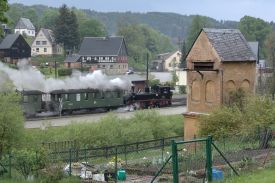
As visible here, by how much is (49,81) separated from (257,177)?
129 feet

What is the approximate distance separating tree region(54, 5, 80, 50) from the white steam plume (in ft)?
220

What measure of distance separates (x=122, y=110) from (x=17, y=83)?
1200cm

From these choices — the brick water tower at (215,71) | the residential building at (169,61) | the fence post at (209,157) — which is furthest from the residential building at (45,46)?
the fence post at (209,157)

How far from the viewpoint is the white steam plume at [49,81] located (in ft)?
169

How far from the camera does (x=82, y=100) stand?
176 feet

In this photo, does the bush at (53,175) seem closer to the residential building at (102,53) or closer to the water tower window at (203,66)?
the water tower window at (203,66)

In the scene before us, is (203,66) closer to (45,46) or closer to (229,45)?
(229,45)

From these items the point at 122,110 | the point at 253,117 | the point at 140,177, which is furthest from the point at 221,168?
the point at 122,110

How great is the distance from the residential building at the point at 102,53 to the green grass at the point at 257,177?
287ft

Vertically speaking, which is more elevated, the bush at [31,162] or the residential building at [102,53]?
the residential building at [102,53]

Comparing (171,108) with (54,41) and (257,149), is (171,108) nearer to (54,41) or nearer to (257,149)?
(257,149)

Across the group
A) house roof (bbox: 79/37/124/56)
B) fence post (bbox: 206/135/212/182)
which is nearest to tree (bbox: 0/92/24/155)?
fence post (bbox: 206/135/212/182)

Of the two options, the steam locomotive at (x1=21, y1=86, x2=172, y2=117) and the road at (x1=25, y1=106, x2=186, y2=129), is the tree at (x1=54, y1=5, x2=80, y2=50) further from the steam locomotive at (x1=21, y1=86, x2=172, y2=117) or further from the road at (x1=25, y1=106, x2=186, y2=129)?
the road at (x1=25, y1=106, x2=186, y2=129)

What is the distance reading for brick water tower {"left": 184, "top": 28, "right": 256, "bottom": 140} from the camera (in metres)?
34.0
